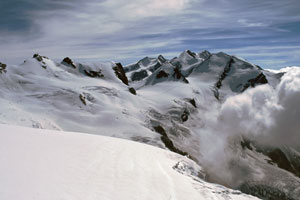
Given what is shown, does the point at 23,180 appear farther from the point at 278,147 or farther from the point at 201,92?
the point at 278,147

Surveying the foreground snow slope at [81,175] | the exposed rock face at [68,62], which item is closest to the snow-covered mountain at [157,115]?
the exposed rock face at [68,62]

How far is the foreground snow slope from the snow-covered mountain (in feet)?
31.0

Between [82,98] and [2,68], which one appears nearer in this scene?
[82,98]

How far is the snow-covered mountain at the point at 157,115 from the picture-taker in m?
45.0

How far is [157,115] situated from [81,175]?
196 feet

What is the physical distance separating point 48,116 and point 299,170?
10819cm

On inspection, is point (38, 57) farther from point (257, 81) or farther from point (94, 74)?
point (257, 81)

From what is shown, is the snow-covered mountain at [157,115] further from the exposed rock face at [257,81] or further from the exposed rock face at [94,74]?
the exposed rock face at [257,81]

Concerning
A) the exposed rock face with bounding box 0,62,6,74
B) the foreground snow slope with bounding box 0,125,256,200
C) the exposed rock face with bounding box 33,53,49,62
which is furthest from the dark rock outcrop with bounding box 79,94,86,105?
the foreground snow slope with bounding box 0,125,256,200

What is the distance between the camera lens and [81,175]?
855cm

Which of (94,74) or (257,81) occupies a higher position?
(94,74)

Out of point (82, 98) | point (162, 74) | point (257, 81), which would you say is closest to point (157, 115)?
point (82, 98)

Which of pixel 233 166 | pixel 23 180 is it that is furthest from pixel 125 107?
pixel 23 180

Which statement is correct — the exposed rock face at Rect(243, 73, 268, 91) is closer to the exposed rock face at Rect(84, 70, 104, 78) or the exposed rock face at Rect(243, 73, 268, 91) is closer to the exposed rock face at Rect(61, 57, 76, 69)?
the exposed rock face at Rect(84, 70, 104, 78)
